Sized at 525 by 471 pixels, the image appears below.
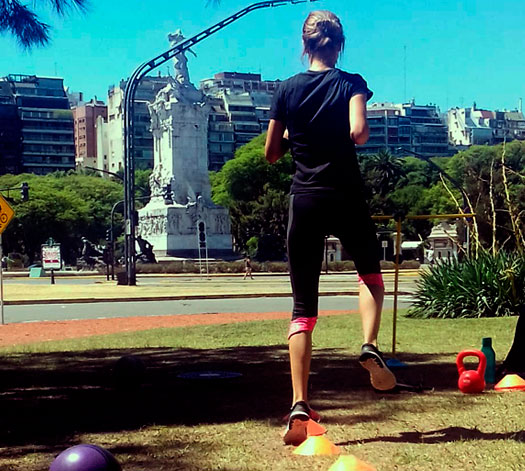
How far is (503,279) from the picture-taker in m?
15.7

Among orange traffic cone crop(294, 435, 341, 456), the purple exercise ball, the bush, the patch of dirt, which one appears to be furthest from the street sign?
the purple exercise ball

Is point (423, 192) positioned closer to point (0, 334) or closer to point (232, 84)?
point (0, 334)

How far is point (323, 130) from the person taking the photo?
4465 mm

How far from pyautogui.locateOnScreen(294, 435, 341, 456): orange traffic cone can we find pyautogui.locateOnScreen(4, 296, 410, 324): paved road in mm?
15634

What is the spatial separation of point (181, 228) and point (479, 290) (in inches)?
1940

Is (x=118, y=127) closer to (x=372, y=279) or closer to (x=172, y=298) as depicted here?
(x=172, y=298)

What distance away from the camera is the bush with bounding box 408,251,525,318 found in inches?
612

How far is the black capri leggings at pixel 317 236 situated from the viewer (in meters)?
4.44

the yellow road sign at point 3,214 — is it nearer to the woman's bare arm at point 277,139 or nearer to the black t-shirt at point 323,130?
the woman's bare arm at point 277,139

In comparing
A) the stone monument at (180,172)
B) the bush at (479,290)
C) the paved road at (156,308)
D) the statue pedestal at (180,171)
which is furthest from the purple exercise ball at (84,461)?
the statue pedestal at (180,171)

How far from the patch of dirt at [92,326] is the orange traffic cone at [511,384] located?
333 inches

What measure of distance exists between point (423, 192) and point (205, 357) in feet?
303

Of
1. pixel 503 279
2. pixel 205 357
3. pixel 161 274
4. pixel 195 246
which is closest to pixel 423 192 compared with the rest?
pixel 195 246

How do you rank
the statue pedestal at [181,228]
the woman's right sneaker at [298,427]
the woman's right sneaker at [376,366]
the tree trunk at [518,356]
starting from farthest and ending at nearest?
the statue pedestal at [181,228] < the tree trunk at [518,356] < the woman's right sneaker at [376,366] < the woman's right sneaker at [298,427]
